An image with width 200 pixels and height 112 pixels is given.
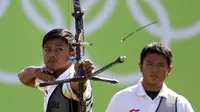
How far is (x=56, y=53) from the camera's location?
2332 mm

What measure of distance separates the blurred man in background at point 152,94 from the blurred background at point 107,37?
3.53ft

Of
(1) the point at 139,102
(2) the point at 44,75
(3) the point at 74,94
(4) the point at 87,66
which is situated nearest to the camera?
(4) the point at 87,66

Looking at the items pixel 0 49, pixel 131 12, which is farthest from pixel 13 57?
pixel 131 12

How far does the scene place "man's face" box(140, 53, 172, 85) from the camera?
2527mm

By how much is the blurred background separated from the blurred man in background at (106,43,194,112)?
3.53 feet

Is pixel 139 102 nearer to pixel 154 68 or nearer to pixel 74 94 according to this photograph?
pixel 154 68

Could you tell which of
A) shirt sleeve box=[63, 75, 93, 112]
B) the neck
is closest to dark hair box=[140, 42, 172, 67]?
the neck

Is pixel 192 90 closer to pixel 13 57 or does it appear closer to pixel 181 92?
pixel 181 92

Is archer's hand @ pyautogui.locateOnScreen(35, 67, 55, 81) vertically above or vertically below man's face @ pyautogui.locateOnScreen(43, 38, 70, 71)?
below

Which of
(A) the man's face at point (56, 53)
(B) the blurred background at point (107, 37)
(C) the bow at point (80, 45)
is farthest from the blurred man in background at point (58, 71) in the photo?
(B) the blurred background at point (107, 37)

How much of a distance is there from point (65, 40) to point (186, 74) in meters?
1.55

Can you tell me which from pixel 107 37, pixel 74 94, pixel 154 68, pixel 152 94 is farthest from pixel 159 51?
pixel 107 37

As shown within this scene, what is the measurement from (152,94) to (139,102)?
0.09 meters

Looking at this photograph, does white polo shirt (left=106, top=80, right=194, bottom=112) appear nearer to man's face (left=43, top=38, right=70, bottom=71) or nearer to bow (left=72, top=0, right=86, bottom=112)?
man's face (left=43, top=38, right=70, bottom=71)
